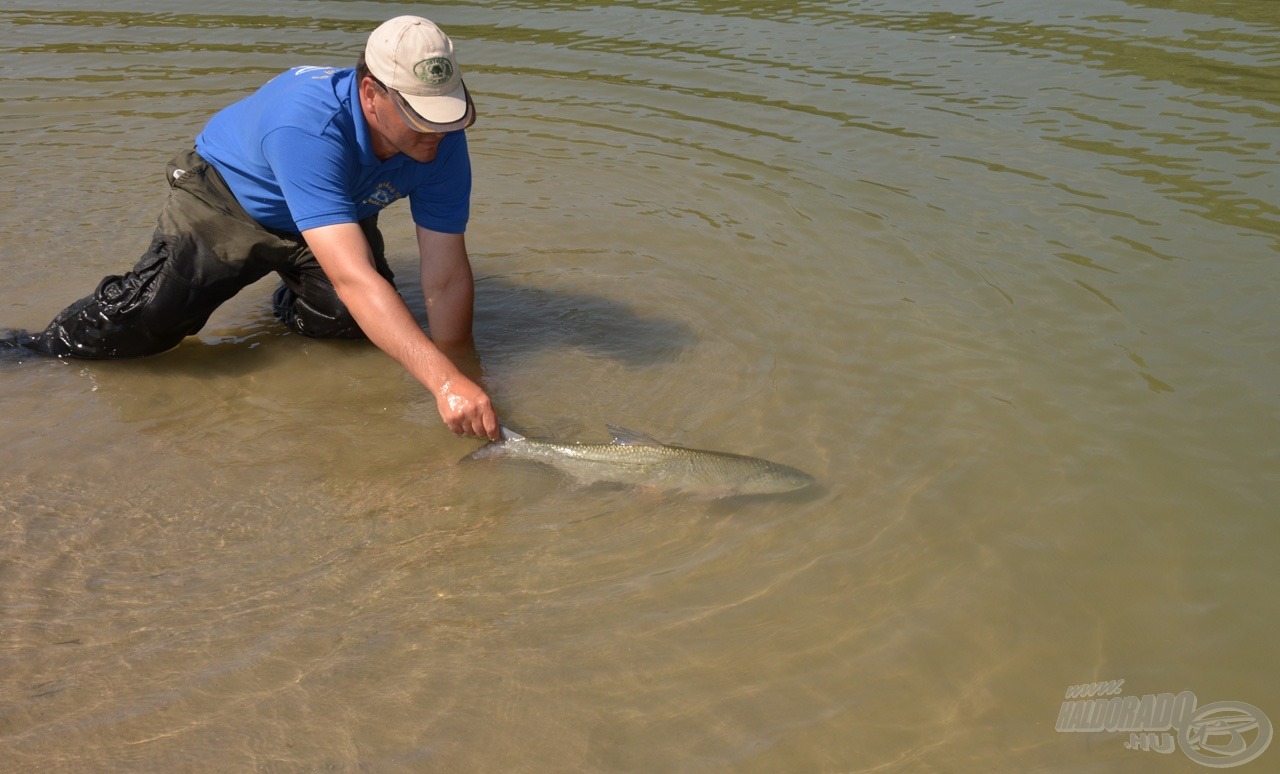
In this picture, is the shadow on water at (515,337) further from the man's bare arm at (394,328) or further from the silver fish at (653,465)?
the man's bare arm at (394,328)

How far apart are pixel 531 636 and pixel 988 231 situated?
15.3ft

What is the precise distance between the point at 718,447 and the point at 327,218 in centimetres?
211

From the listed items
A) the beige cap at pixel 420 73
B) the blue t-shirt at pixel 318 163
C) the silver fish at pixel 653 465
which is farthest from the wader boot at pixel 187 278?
the silver fish at pixel 653 465

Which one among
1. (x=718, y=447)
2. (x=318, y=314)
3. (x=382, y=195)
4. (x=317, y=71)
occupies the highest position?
(x=317, y=71)

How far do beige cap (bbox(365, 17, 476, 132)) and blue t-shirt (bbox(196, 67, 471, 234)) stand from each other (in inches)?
14.3

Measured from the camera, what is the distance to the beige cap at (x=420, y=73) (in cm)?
450

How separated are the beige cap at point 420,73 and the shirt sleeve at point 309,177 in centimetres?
41

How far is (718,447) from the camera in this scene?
524 centimetres

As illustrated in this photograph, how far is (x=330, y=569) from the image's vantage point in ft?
14.2

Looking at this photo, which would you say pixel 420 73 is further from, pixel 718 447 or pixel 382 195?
pixel 718 447

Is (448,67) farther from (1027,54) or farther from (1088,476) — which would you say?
(1027,54)

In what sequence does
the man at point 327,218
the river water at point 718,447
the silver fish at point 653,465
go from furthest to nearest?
the silver fish at point 653,465 → the man at point 327,218 → the river water at point 718,447

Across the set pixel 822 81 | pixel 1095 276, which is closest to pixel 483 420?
pixel 1095 276

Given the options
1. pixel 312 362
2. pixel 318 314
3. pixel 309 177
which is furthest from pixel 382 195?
pixel 312 362
